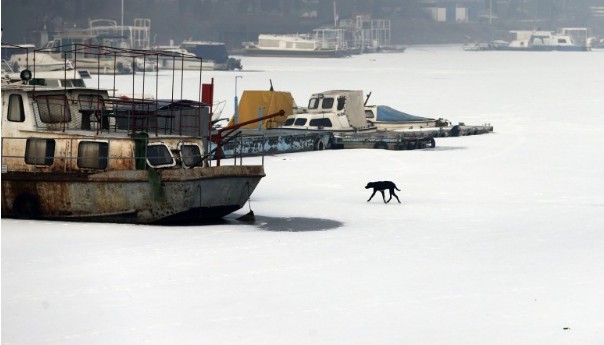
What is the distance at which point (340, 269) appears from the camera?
2092cm

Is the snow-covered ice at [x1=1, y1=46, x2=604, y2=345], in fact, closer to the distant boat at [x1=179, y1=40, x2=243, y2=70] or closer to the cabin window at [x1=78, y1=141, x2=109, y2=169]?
the cabin window at [x1=78, y1=141, x2=109, y2=169]

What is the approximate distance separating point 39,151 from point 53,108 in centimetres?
124

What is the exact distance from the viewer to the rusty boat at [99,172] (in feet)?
81.0

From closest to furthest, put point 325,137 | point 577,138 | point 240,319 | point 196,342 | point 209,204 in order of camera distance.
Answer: point 196,342, point 240,319, point 209,204, point 325,137, point 577,138

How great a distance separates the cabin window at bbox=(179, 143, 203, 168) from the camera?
25.7m

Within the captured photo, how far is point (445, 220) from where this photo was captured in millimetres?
26266

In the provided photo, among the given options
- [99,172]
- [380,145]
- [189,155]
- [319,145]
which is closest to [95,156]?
[99,172]

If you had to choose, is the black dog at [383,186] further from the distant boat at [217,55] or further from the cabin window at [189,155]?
the distant boat at [217,55]

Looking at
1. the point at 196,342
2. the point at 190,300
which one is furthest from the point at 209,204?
the point at 196,342

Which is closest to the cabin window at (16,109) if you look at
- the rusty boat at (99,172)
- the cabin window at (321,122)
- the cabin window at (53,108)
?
the rusty boat at (99,172)

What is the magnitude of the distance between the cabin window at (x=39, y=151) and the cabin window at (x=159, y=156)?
182 cm

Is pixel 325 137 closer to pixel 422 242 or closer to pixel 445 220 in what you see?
pixel 445 220

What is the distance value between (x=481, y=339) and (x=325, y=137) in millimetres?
27321

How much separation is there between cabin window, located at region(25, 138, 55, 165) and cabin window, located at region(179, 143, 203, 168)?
94.2 inches
